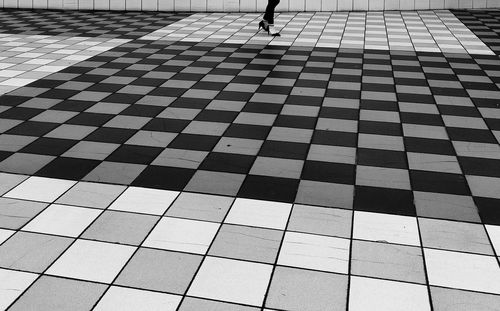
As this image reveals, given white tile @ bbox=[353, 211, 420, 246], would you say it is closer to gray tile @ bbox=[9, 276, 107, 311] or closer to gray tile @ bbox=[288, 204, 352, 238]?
gray tile @ bbox=[288, 204, 352, 238]

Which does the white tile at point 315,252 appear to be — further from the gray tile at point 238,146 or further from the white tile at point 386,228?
the gray tile at point 238,146

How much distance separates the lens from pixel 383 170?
3.08 metres

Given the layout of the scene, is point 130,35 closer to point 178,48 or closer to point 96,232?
point 178,48

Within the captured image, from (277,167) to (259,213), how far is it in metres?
0.59

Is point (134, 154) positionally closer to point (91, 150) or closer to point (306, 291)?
point (91, 150)

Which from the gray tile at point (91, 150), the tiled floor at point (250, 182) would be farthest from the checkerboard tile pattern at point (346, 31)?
the gray tile at point (91, 150)

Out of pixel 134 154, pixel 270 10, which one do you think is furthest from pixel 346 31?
pixel 134 154

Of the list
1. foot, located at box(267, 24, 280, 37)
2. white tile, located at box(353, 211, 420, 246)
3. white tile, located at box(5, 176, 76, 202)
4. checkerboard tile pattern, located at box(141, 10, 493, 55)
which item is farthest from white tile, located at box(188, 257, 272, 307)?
foot, located at box(267, 24, 280, 37)

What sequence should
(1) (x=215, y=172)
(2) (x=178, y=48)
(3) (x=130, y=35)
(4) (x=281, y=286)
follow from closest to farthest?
1. (4) (x=281, y=286)
2. (1) (x=215, y=172)
3. (2) (x=178, y=48)
4. (3) (x=130, y=35)

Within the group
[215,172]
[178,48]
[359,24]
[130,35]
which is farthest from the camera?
[359,24]

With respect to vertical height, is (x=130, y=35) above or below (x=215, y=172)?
above

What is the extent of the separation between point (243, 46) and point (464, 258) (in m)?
4.71

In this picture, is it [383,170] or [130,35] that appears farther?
[130,35]

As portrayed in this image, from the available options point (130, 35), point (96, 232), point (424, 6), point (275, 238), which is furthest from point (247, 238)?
point (424, 6)
